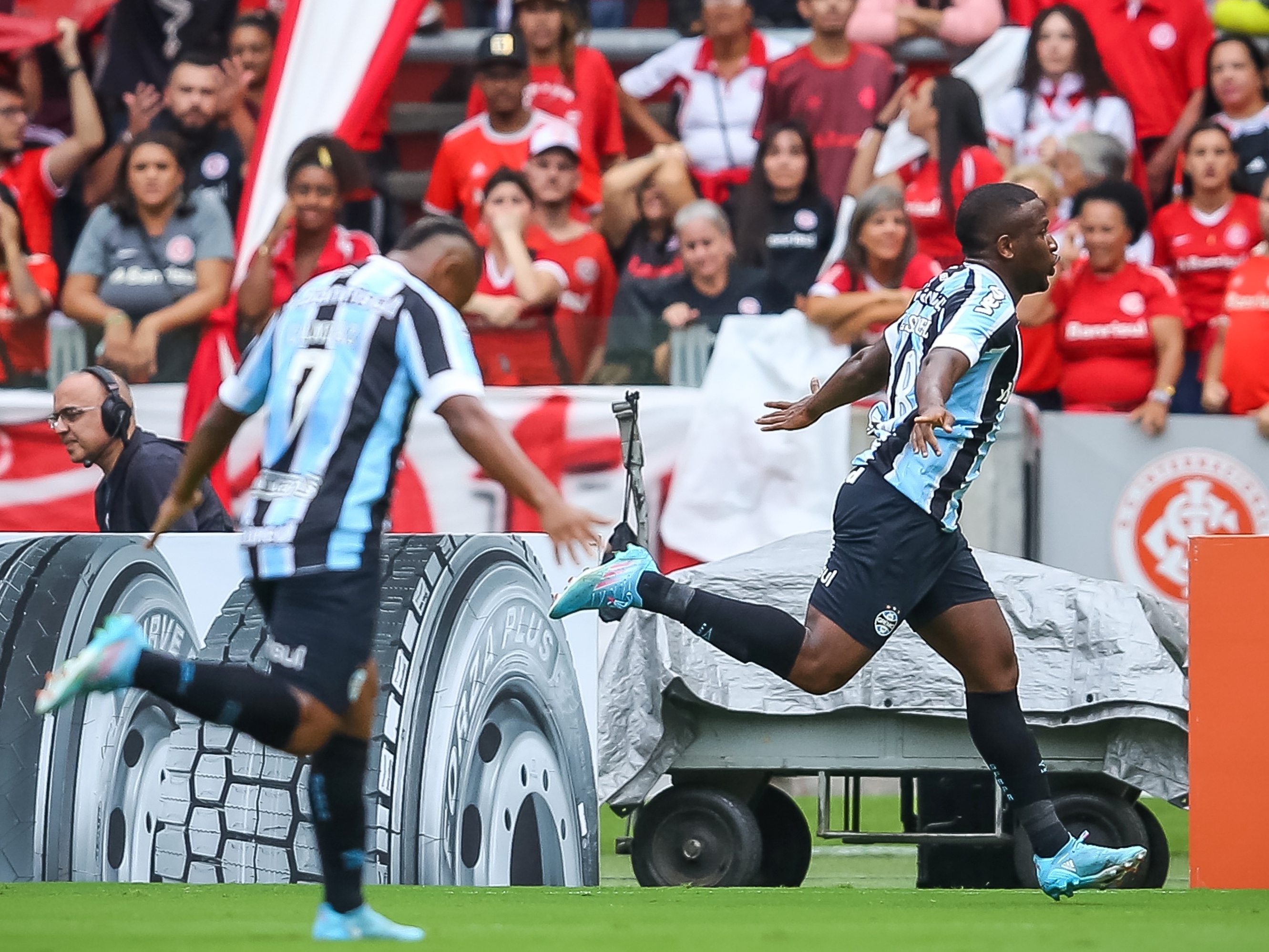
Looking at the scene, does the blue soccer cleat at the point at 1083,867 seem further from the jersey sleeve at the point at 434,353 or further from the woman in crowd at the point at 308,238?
the woman in crowd at the point at 308,238

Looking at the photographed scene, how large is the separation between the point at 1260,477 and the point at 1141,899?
14.3ft

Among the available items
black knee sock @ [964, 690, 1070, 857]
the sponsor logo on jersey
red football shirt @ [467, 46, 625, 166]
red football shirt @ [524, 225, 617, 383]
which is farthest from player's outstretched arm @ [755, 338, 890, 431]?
red football shirt @ [467, 46, 625, 166]

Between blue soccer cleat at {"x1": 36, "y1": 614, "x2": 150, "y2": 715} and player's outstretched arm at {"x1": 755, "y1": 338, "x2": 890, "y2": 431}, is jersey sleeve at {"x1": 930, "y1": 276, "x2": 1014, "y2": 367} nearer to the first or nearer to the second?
player's outstretched arm at {"x1": 755, "y1": 338, "x2": 890, "y2": 431}

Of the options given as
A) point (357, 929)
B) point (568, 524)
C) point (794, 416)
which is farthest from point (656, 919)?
point (794, 416)

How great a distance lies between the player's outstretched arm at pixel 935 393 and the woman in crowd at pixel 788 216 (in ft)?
18.0

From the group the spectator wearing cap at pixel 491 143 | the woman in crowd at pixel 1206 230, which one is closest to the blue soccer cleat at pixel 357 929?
the woman in crowd at pixel 1206 230

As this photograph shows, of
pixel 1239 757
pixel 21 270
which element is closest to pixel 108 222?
pixel 21 270

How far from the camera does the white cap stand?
462 inches

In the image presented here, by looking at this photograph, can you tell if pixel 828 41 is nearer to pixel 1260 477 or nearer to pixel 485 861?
pixel 1260 477

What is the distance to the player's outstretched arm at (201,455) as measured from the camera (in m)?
5.33

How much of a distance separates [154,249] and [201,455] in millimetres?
6446

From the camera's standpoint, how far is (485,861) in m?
7.06

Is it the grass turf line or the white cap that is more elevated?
the white cap

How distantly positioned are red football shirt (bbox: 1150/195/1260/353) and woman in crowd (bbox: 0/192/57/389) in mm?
6265
